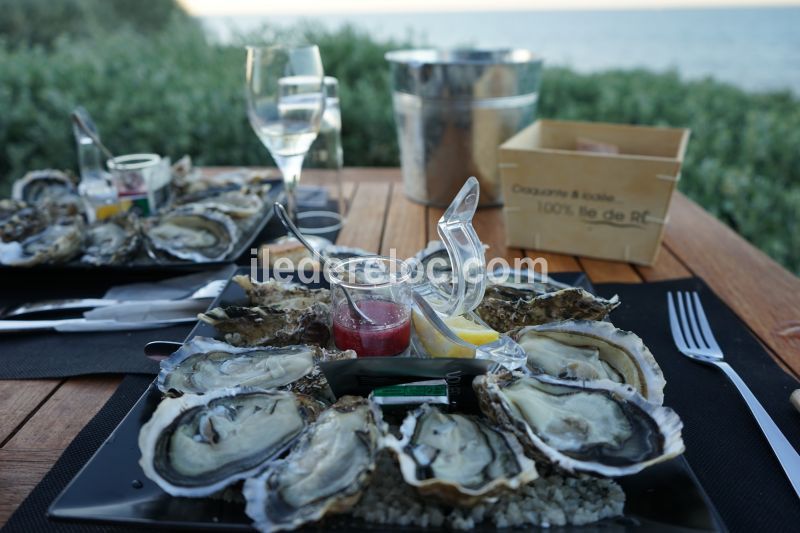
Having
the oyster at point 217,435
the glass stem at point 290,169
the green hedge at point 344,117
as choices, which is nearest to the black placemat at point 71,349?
the oyster at point 217,435

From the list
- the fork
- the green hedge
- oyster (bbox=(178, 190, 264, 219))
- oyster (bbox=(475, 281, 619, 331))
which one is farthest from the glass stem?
the green hedge

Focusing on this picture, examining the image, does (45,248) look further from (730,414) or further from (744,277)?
(744,277)

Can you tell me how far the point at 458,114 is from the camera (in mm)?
1725

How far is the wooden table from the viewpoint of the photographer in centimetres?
83

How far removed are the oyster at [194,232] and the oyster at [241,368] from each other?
1.67 ft

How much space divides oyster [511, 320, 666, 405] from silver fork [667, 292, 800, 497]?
17cm

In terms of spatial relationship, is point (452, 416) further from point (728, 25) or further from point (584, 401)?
point (728, 25)

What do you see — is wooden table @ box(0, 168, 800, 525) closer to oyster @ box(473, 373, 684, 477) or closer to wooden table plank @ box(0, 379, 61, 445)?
wooden table plank @ box(0, 379, 61, 445)

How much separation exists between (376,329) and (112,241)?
835mm

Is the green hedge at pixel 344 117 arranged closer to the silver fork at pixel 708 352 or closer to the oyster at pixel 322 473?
the silver fork at pixel 708 352

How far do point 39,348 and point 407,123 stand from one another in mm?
1155

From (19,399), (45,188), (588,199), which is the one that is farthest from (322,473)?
Result: (45,188)

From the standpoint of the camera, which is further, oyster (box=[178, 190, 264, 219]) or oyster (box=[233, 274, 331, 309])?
oyster (box=[178, 190, 264, 219])

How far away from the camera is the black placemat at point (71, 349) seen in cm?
99
